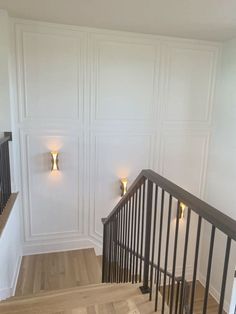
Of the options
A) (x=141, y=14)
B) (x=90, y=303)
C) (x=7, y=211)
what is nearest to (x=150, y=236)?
(x=90, y=303)

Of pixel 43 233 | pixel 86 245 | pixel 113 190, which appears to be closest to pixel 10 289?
pixel 43 233

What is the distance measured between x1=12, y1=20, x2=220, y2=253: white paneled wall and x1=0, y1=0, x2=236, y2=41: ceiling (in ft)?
0.84

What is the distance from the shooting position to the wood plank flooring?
3381 millimetres

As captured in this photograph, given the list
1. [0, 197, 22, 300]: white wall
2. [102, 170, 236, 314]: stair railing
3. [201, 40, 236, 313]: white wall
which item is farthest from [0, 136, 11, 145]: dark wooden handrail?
[201, 40, 236, 313]: white wall

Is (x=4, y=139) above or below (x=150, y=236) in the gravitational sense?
above

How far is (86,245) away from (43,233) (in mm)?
750

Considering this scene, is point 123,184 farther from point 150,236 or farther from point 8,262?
point 150,236

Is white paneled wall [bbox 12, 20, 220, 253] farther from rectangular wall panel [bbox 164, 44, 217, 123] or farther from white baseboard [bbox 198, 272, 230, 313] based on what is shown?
white baseboard [bbox 198, 272, 230, 313]

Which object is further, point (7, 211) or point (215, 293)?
point (215, 293)

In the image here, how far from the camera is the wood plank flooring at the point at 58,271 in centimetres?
338

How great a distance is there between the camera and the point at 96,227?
4.25 meters

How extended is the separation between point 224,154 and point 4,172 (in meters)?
3.50

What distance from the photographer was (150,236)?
73.5 inches

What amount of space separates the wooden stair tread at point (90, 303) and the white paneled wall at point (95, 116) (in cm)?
208
